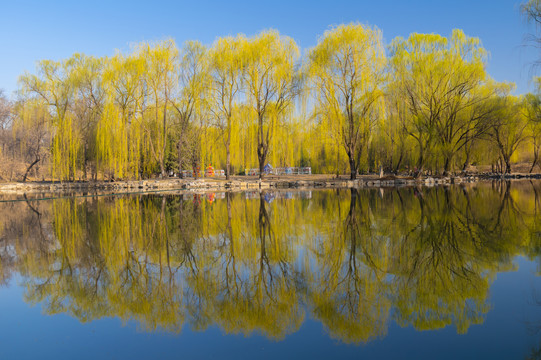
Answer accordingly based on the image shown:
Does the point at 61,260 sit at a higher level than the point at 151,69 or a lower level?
lower

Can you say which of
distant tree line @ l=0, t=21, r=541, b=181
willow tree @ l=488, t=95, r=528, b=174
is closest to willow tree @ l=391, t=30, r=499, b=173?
distant tree line @ l=0, t=21, r=541, b=181

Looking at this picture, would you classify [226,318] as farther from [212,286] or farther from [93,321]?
[93,321]

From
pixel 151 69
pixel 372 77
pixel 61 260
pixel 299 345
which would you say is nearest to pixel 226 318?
pixel 299 345

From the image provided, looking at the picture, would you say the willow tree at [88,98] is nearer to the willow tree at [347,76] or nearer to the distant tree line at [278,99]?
the distant tree line at [278,99]

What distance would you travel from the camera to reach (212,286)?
4.95 metres

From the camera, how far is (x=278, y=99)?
89.7 feet

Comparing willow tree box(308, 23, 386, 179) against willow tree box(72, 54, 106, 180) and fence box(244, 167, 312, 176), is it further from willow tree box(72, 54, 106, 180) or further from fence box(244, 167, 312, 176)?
willow tree box(72, 54, 106, 180)

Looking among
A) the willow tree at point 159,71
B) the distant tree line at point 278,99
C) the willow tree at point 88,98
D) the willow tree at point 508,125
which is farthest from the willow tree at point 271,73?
the willow tree at point 508,125

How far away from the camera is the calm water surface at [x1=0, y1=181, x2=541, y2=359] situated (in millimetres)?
3418

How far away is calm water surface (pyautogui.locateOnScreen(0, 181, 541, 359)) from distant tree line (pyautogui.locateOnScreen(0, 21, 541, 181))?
63.9ft

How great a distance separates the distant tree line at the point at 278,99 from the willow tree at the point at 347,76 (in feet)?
0.24

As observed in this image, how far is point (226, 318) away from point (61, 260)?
4.21 meters

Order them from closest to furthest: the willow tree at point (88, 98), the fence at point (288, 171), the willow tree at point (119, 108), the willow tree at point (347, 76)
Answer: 1. the willow tree at point (347, 76)
2. the willow tree at point (119, 108)
3. the willow tree at point (88, 98)
4. the fence at point (288, 171)

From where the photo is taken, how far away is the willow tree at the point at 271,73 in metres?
26.3
